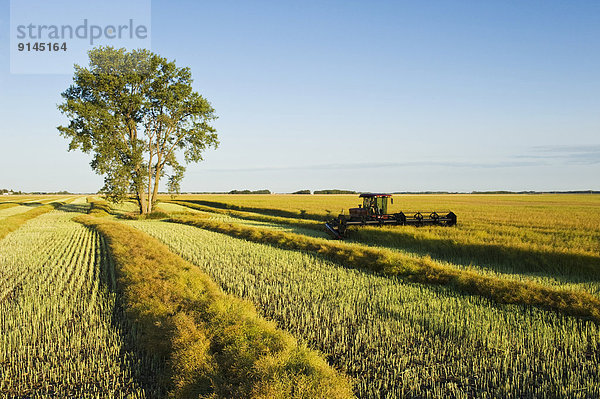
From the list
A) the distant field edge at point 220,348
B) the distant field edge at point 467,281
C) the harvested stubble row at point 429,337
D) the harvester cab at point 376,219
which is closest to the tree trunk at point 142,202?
the harvester cab at point 376,219

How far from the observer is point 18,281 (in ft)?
32.7

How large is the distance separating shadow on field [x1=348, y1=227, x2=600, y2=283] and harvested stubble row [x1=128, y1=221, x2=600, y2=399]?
5308mm

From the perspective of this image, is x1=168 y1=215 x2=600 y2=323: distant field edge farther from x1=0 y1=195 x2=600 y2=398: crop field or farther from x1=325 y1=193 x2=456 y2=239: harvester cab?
x1=325 y1=193 x2=456 y2=239: harvester cab

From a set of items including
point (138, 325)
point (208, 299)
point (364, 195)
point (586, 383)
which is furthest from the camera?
point (364, 195)

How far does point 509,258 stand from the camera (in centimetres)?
1359

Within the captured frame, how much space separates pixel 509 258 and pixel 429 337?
995cm

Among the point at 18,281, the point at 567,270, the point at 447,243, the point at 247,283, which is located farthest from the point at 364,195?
the point at 18,281

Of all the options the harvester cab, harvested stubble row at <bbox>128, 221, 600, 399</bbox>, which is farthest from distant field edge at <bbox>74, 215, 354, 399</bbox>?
the harvester cab

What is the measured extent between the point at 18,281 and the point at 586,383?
43.9 ft

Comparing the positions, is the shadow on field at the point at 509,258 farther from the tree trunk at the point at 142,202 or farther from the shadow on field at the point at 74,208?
the shadow on field at the point at 74,208

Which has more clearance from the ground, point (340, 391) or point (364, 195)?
point (364, 195)

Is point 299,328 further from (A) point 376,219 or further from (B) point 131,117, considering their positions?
(B) point 131,117

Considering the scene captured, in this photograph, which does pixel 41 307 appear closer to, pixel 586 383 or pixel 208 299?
pixel 208 299

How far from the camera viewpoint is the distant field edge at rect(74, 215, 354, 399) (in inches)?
164
